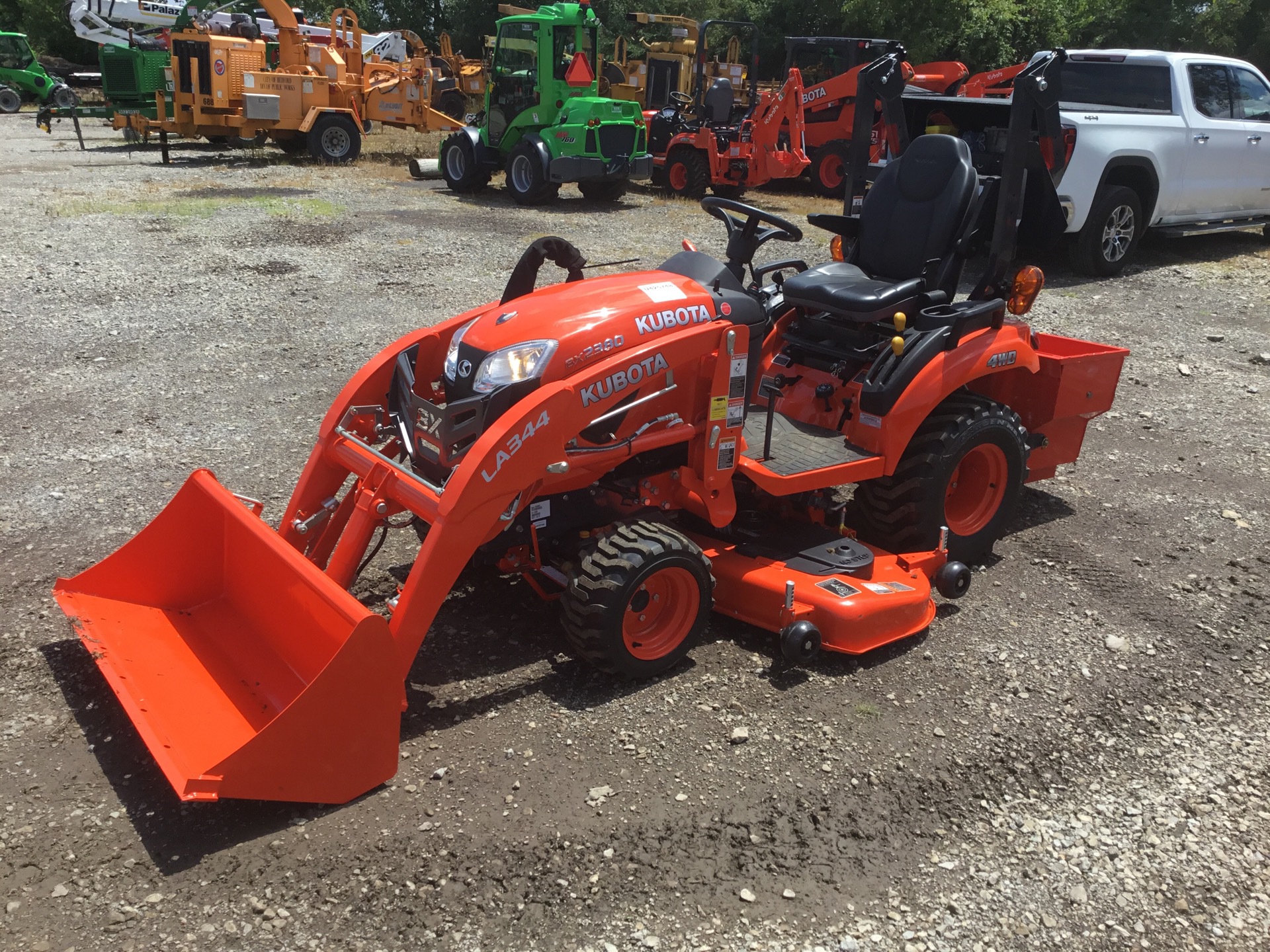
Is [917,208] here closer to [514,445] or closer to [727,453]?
[727,453]

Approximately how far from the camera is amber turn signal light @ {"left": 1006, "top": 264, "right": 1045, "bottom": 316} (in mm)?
4793

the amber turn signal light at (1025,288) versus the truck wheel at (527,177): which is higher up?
the amber turn signal light at (1025,288)

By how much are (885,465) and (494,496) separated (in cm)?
189

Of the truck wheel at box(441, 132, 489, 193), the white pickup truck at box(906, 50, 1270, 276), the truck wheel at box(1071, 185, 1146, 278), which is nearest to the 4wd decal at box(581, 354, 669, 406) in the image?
the white pickup truck at box(906, 50, 1270, 276)

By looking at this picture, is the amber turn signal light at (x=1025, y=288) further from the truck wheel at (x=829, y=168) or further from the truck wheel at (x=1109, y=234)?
the truck wheel at (x=829, y=168)

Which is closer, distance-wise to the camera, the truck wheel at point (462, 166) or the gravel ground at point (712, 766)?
the gravel ground at point (712, 766)

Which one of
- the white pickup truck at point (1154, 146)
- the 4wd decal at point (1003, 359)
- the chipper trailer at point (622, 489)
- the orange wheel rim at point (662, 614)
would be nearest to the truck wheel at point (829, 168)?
the white pickup truck at point (1154, 146)

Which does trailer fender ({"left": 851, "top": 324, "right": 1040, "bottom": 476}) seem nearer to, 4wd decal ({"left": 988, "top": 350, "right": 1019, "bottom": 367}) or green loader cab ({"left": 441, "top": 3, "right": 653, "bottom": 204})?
4wd decal ({"left": 988, "top": 350, "right": 1019, "bottom": 367})

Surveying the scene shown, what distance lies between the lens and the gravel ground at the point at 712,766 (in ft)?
9.23

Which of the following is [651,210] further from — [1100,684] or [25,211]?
[1100,684]

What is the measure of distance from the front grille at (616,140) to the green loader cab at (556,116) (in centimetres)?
1

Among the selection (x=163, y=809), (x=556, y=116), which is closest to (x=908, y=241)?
(x=163, y=809)

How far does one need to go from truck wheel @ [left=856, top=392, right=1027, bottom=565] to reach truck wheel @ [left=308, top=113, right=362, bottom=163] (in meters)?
15.5

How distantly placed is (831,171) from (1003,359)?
12.0 meters
